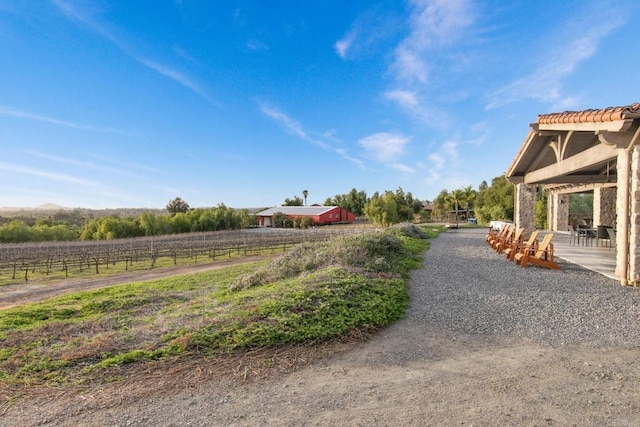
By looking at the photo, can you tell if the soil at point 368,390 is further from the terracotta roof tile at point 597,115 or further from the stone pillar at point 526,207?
the stone pillar at point 526,207

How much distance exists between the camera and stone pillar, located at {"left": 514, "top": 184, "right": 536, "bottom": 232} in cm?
1270

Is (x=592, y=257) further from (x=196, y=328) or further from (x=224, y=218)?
(x=224, y=218)

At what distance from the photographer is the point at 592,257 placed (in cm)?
886

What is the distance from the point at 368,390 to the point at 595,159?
7.44 meters

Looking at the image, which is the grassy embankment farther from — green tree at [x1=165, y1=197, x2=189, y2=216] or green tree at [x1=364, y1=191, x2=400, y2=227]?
green tree at [x1=165, y1=197, x2=189, y2=216]

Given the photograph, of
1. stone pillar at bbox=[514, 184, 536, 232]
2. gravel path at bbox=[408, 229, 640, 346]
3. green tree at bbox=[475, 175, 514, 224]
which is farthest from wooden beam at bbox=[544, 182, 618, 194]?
gravel path at bbox=[408, 229, 640, 346]

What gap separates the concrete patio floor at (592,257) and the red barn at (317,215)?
4343cm

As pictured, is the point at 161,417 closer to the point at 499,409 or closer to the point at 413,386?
the point at 413,386

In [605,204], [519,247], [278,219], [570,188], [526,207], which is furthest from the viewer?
[278,219]

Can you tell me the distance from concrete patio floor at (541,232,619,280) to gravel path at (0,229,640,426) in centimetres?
340

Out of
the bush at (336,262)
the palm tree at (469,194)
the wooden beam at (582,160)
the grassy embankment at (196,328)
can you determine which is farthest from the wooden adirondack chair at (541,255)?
the palm tree at (469,194)

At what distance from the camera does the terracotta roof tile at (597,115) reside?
5.29 m

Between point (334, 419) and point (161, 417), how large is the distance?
48.1 inches

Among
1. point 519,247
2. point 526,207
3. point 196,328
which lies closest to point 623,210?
point 519,247
